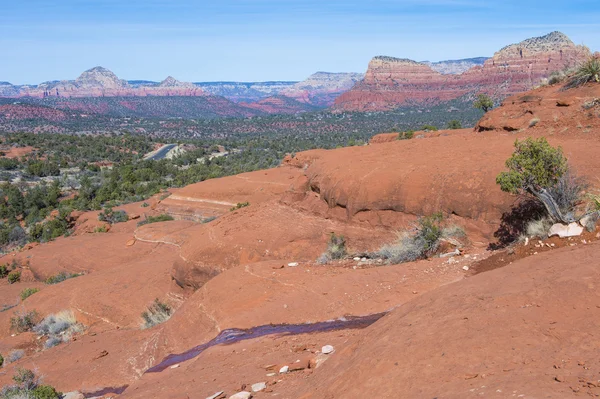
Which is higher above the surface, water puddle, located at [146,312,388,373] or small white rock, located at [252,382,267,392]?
small white rock, located at [252,382,267,392]

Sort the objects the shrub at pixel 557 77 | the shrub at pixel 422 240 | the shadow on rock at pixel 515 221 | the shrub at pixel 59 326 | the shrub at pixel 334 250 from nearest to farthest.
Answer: the shadow on rock at pixel 515 221, the shrub at pixel 422 240, the shrub at pixel 334 250, the shrub at pixel 59 326, the shrub at pixel 557 77

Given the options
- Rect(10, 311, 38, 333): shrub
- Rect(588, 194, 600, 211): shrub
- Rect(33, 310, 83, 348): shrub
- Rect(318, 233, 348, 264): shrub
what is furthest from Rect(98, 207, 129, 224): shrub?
Rect(588, 194, 600, 211): shrub

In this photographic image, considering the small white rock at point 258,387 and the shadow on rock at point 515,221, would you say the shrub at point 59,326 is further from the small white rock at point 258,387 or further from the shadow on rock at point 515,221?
the shadow on rock at point 515,221

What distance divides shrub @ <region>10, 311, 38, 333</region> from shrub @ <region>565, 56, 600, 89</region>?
19.3 meters

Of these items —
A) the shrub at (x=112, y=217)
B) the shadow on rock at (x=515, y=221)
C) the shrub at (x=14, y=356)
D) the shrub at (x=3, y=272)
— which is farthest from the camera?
the shrub at (x=112, y=217)

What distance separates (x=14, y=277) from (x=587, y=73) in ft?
85.7

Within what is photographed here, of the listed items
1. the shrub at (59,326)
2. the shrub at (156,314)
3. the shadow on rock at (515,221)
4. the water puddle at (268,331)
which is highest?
the shadow on rock at (515,221)

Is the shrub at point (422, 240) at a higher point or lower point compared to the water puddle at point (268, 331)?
higher

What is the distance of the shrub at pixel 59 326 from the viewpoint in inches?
622

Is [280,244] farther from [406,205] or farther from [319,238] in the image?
[406,205]

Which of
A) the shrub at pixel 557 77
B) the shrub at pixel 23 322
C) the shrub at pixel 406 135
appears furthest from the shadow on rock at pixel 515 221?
the shrub at pixel 406 135

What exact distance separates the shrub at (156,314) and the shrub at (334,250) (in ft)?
15.3

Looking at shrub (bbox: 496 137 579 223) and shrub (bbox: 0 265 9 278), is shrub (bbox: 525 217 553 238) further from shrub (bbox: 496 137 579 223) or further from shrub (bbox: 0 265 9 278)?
shrub (bbox: 0 265 9 278)

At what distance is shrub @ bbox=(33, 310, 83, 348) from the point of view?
51.9 feet
